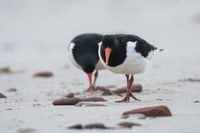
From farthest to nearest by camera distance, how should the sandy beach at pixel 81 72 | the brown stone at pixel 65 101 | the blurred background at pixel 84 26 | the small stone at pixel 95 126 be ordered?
the blurred background at pixel 84 26, the brown stone at pixel 65 101, the sandy beach at pixel 81 72, the small stone at pixel 95 126

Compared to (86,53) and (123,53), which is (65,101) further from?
(86,53)

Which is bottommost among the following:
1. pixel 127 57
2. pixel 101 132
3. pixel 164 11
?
pixel 101 132

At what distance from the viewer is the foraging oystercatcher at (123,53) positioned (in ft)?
22.6

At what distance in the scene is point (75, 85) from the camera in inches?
364

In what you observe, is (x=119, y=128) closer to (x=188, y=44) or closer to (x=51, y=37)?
(x=188, y=44)

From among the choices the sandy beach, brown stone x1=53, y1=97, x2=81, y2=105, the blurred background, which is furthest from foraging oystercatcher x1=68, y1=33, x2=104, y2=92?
the blurred background

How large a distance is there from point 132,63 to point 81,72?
13.0 ft

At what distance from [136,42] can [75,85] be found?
241 cm

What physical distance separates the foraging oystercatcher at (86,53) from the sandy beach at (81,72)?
0.32 metres

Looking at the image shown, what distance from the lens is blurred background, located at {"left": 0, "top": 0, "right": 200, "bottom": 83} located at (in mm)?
13111

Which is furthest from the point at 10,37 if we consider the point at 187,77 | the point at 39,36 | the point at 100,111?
the point at 100,111

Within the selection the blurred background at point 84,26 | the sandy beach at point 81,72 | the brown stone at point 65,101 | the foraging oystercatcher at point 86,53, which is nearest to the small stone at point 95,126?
the sandy beach at point 81,72

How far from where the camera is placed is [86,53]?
891 centimetres

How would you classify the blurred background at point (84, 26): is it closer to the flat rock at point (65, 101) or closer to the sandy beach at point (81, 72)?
the sandy beach at point (81, 72)
